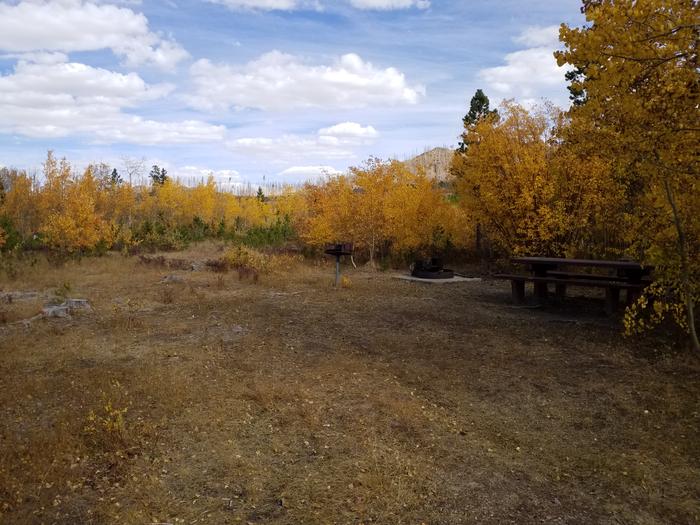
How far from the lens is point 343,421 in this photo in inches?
178

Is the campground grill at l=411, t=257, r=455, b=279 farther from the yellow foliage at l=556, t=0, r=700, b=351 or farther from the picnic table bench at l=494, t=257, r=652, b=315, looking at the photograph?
the yellow foliage at l=556, t=0, r=700, b=351

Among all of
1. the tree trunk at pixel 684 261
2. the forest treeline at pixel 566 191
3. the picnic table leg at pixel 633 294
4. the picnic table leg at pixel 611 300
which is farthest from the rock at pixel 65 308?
the picnic table leg at pixel 633 294

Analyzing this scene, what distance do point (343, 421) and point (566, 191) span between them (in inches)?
382

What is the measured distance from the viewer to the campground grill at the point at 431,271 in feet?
44.1

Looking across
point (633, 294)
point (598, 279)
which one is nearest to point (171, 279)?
point (598, 279)

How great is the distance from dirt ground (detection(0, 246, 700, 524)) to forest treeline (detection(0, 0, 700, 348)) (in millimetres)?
1452

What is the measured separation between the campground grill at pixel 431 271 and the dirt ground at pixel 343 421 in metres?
4.91

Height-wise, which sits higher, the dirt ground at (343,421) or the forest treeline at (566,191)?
the forest treeline at (566,191)

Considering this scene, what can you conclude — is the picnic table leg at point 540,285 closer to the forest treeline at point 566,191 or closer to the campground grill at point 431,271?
the forest treeline at point 566,191

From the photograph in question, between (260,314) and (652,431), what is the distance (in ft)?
20.3

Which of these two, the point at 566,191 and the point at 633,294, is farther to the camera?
the point at 566,191

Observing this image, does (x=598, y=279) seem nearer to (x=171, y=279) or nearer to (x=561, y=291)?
(x=561, y=291)

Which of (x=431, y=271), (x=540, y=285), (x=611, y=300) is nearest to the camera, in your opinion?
(x=611, y=300)

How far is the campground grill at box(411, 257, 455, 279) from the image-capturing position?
13.4 meters
